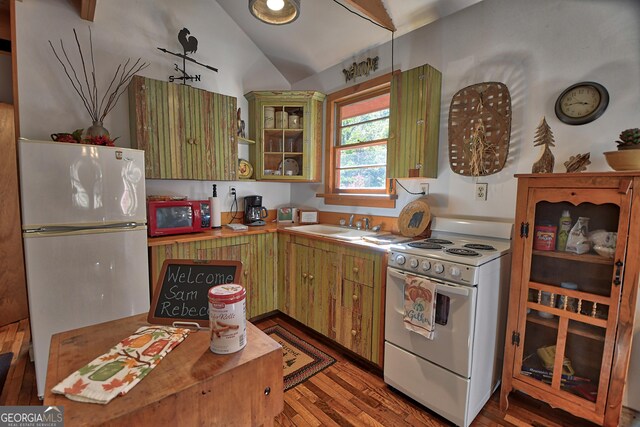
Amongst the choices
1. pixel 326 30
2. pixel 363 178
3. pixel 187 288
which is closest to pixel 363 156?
pixel 363 178

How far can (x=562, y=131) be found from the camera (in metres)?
1.77

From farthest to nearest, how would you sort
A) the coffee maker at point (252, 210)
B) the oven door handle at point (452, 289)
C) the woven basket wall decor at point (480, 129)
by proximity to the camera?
the coffee maker at point (252, 210), the woven basket wall decor at point (480, 129), the oven door handle at point (452, 289)

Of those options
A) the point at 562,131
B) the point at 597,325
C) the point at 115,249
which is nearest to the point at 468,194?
the point at 562,131

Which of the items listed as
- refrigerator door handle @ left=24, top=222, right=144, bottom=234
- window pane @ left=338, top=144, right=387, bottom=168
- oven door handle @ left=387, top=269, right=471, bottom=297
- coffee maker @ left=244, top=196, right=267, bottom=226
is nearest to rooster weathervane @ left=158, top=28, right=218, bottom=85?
coffee maker @ left=244, top=196, right=267, bottom=226

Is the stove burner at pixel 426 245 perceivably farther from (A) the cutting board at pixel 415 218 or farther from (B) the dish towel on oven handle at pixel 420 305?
(A) the cutting board at pixel 415 218

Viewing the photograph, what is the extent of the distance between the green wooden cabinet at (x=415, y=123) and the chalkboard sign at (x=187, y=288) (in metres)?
1.67

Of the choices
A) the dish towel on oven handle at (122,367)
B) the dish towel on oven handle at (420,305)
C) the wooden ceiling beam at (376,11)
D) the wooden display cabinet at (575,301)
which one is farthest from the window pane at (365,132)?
the dish towel on oven handle at (122,367)

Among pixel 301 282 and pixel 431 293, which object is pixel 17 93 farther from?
pixel 431 293

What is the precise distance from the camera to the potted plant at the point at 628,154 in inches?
52.9

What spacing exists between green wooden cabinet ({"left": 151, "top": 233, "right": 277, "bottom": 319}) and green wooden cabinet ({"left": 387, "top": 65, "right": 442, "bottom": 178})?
→ 54.0 inches

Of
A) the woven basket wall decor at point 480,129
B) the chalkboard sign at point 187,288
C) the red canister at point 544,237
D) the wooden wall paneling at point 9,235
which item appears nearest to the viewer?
the chalkboard sign at point 187,288

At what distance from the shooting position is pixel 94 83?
2.31m

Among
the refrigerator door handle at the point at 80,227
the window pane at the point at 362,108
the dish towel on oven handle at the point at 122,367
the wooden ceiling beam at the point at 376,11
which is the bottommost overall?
the dish towel on oven handle at the point at 122,367

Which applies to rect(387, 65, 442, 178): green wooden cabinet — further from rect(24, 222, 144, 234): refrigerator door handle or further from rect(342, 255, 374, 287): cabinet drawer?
rect(24, 222, 144, 234): refrigerator door handle
